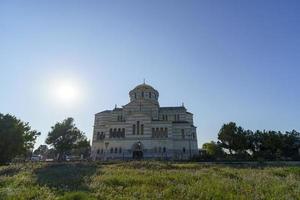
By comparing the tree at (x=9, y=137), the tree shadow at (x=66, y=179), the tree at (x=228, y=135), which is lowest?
the tree shadow at (x=66, y=179)

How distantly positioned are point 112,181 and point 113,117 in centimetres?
5085

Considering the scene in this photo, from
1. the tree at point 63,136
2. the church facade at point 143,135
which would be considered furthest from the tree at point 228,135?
the tree at point 63,136

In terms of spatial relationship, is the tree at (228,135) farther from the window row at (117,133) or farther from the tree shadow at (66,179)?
the tree shadow at (66,179)

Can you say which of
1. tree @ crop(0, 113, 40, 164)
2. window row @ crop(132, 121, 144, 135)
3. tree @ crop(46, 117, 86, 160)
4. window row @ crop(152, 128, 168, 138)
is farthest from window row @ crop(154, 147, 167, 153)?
tree @ crop(0, 113, 40, 164)

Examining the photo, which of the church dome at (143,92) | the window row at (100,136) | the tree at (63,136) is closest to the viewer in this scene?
the tree at (63,136)

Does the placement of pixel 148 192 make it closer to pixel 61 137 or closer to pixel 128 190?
pixel 128 190

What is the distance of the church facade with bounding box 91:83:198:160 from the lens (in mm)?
56750

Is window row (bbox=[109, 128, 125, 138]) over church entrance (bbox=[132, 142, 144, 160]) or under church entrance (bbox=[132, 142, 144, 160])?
over

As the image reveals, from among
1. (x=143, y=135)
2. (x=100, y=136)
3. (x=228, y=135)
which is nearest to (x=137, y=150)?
(x=143, y=135)

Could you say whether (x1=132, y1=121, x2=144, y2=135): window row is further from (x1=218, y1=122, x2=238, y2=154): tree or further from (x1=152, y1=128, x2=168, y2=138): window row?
(x1=218, y1=122, x2=238, y2=154): tree

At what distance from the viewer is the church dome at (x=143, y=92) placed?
6412 centimetres

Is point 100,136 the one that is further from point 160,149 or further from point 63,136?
point 160,149

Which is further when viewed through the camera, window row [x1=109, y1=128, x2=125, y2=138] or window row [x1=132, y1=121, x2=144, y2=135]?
window row [x1=109, y1=128, x2=125, y2=138]

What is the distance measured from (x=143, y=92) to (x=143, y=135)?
11805 mm
